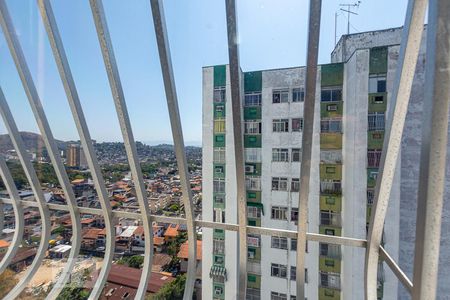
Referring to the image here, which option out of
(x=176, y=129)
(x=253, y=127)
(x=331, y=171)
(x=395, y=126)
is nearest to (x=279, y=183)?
(x=331, y=171)

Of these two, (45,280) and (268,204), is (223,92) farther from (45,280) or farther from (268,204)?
(45,280)

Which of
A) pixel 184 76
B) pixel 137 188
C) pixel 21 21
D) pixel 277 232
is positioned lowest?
pixel 277 232

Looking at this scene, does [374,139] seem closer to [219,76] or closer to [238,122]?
[219,76]

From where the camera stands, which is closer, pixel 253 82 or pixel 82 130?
pixel 82 130

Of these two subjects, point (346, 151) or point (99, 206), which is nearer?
point (99, 206)

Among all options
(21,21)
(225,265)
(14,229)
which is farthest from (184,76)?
(225,265)

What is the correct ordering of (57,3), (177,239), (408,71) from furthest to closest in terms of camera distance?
1. (177,239)
2. (57,3)
3. (408,71)

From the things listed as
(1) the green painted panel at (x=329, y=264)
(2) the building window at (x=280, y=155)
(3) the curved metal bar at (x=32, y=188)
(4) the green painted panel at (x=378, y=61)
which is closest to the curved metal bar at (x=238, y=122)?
(3) the curved metal bar at (x=32, y=188)
